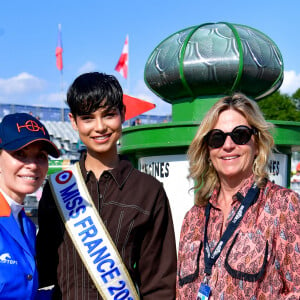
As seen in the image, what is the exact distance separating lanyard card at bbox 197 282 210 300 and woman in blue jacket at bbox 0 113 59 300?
80 cm

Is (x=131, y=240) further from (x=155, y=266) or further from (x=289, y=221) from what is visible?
(x=289, y=221)

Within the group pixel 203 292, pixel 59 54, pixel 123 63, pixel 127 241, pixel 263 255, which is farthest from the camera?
pixel 59 54

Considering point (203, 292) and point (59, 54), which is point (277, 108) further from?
point (203, 292)

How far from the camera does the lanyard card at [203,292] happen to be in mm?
2289

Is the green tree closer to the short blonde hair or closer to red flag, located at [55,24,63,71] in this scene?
red flag, located at [55,24,63,71]

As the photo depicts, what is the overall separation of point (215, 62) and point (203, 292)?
394cm

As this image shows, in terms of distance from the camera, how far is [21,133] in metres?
2.29

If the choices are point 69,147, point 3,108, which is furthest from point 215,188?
point 3,108

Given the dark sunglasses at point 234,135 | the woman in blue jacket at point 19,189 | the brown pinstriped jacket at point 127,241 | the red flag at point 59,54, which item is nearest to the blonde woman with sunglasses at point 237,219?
the dark sunglasses at point 234,135

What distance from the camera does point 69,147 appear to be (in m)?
28.3

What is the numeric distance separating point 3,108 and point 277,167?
26.3 m

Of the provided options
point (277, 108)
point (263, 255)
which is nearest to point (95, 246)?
point (263, 255)

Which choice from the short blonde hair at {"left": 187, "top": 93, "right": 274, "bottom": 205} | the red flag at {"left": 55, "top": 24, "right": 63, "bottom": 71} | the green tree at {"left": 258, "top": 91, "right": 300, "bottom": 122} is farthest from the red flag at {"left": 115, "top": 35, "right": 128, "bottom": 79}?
the short blonde hair at {"left": 187, "top": 93, "right": 274, "bottom": 205}

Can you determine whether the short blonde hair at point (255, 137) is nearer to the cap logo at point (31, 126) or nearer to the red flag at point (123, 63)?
the cap logo at point (31, 126)
